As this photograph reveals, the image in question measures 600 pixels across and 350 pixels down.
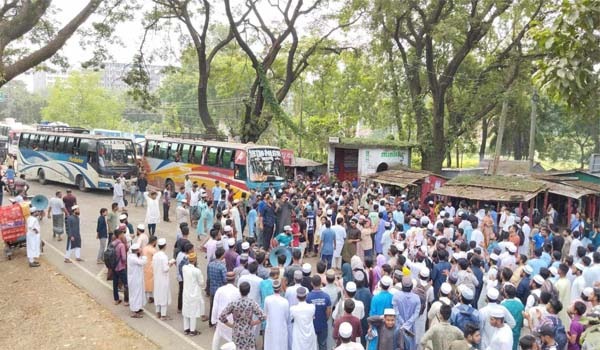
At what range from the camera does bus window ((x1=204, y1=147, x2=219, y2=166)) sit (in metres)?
19.1

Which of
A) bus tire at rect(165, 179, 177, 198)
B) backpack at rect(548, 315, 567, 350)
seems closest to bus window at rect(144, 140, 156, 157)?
bus tire at rect(165, 179, 177, 198)

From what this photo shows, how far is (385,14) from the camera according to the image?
73.1 ft

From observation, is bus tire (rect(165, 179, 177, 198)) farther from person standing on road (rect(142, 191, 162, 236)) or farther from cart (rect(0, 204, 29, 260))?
cart (rect(0, 204, 29, 260))

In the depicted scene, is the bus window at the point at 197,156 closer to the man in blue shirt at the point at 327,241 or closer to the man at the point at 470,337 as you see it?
the man in blue shirt at the point at 327,241

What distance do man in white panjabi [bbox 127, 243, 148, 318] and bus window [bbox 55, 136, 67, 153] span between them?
15603 millimetres

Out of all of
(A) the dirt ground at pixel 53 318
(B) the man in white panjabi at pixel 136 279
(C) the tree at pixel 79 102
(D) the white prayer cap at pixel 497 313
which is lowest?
(A) the dirt ground at pixel 53 318

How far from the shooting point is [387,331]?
5.82 meters

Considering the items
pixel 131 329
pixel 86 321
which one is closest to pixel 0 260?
pixel 86 321

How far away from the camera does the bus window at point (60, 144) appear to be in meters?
21.7

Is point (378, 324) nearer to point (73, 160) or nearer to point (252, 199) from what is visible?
point (252, 199)

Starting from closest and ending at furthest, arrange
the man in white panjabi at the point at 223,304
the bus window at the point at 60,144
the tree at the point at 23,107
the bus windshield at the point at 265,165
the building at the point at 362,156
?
the man in white panjabi at the point at 223,304 < the bus windshield at the point at 265,165 < the bus window at the point at 60,144 < the building at the point at 362,156 < the tree at the point at 23,107

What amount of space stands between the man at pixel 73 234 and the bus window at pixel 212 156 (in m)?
8.23

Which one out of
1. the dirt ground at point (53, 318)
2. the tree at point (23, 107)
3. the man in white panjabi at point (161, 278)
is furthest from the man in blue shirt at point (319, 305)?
the tree at point (23, 107)

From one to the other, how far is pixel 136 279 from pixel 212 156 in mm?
11310
